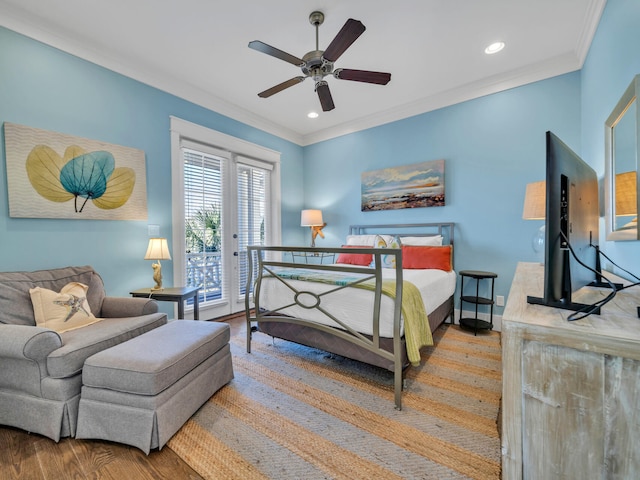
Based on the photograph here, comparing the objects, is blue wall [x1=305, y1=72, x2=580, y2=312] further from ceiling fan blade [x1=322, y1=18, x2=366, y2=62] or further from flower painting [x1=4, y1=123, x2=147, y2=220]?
flower painting [x1=4, y1=123, x2=147, y2=220]

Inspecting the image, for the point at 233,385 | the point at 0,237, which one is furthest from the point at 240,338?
the point at 0,237

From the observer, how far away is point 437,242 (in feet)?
11.2

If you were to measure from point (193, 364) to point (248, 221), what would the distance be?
2685 mm

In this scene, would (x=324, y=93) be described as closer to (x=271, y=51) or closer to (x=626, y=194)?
(x=271, y=51)

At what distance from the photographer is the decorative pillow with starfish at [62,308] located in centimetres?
187

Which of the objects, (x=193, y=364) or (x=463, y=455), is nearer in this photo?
(x=463, y=455)

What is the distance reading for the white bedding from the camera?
1.92m

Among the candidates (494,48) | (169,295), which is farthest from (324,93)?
(169,295)

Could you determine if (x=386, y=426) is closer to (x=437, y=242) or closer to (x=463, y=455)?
(x=463, y=455)

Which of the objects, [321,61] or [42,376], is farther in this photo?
[321,61]

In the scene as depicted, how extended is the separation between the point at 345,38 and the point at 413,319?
1991mm

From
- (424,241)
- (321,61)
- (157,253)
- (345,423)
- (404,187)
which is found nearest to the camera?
(345,423)

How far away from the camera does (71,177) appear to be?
241 centimetres

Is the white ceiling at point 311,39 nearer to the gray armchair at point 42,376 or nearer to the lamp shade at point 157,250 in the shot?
the lamp shade at point 157,250
